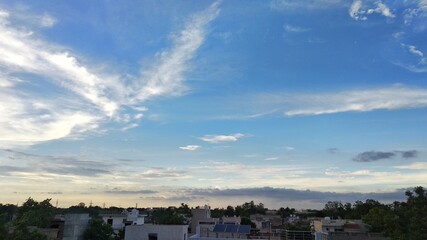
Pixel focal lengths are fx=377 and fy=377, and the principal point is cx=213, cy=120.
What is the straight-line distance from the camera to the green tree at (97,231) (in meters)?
51.3

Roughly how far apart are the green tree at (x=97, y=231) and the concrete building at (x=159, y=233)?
5.32 meters

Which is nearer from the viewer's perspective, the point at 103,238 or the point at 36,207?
the point at 103,238

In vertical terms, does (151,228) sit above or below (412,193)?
below

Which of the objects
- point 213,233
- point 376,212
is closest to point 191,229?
point 213,233

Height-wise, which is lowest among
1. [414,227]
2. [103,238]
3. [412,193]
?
[103,238]

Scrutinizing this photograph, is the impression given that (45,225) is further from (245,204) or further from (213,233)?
(245,204)

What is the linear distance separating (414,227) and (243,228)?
35545 mm

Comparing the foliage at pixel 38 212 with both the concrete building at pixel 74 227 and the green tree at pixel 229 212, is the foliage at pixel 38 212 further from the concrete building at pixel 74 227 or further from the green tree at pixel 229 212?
the green tree at pixel 229 212

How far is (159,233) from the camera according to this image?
47562mm

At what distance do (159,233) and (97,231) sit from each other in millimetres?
9834

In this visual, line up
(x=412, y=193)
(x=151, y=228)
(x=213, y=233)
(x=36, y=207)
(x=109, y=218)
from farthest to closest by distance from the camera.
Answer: (x=109, y=218) → (x=213, y=233) → (x=36, y=207) → (x=151, y=228) → (x=412, y=193)

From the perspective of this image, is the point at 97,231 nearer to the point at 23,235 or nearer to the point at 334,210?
the point at 23,235

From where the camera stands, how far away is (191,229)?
75625mm

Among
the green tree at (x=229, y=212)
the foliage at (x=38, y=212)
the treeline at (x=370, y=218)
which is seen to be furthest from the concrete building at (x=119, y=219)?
the green tree at (x=229, y=212)
